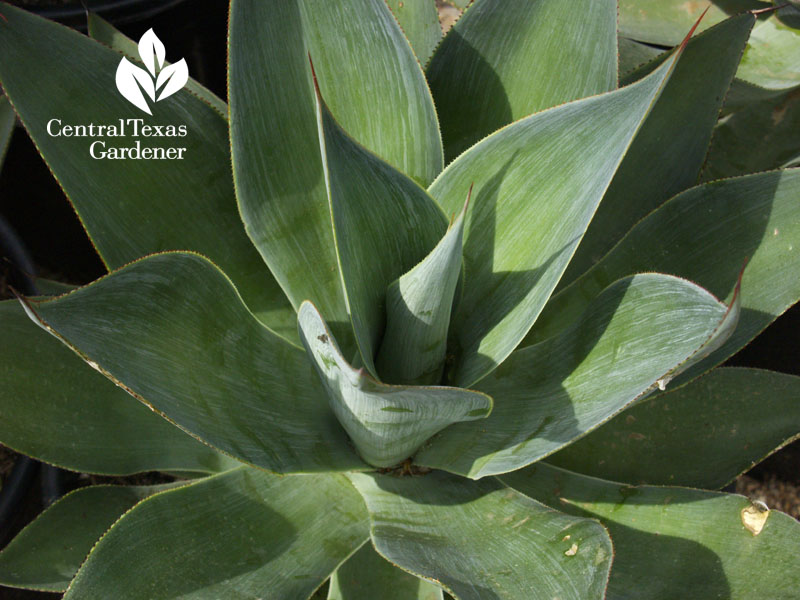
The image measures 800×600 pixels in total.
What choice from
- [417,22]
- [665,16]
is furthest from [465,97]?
[665,16]

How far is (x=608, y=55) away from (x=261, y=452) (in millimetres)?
591

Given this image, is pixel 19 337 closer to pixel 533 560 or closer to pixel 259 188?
pixel 259 188

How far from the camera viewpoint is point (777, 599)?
2.58 ft

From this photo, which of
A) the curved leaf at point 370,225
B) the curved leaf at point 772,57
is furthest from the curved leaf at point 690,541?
the curved leaf at point 772,57

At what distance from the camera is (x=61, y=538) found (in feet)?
2.96

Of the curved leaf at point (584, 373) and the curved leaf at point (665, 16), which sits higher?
the curved leaf at point (665, 16)

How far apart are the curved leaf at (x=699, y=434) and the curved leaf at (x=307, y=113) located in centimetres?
43

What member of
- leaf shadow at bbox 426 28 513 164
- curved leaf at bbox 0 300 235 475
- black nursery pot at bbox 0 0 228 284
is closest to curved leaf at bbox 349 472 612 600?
curved leaf at bbox 0 300 235 475

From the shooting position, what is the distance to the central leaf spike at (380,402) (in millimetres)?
583

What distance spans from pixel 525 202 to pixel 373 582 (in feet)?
1.61

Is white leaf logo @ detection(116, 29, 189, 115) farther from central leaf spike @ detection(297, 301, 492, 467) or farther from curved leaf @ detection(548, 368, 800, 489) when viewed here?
curved leaf @ detection(548, 368, 800, 489)

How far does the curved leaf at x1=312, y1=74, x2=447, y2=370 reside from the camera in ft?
2.10

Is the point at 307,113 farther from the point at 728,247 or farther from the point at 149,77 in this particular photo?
the point at 728,247

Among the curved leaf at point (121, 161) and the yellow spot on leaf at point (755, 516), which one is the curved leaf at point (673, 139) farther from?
the curved leaf at point (121, 161)
